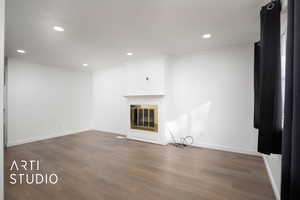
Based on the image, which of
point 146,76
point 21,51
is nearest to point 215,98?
point 146,76

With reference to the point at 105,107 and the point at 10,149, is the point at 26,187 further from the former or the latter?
the point at 105,107

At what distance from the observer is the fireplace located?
4.42 meters

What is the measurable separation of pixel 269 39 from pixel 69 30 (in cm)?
A: 301

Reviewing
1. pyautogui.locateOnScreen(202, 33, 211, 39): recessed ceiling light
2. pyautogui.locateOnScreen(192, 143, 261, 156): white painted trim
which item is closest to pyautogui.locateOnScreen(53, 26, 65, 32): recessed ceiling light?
pyautogui.locateOnScreen(202, 33, 211, 39): recessed ceiling light

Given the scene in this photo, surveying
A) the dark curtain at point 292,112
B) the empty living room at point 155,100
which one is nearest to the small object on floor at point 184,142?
the empty living room at point 155,100

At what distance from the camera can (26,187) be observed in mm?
2160

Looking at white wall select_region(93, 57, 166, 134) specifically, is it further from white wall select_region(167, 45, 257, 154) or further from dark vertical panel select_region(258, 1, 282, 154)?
dark vertical panel select_region(258, 1, 282, 154)

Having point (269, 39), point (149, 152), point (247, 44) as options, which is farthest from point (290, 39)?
point (149, 152)

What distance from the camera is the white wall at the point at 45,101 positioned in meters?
4.32

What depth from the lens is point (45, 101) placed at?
500cm

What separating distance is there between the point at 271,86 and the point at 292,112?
720mm

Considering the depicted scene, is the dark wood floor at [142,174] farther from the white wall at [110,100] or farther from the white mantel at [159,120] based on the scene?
the white wall at [110,100]

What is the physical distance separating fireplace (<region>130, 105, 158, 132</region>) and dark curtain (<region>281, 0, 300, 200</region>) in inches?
138

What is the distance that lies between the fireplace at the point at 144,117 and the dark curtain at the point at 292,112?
3.51 metres
